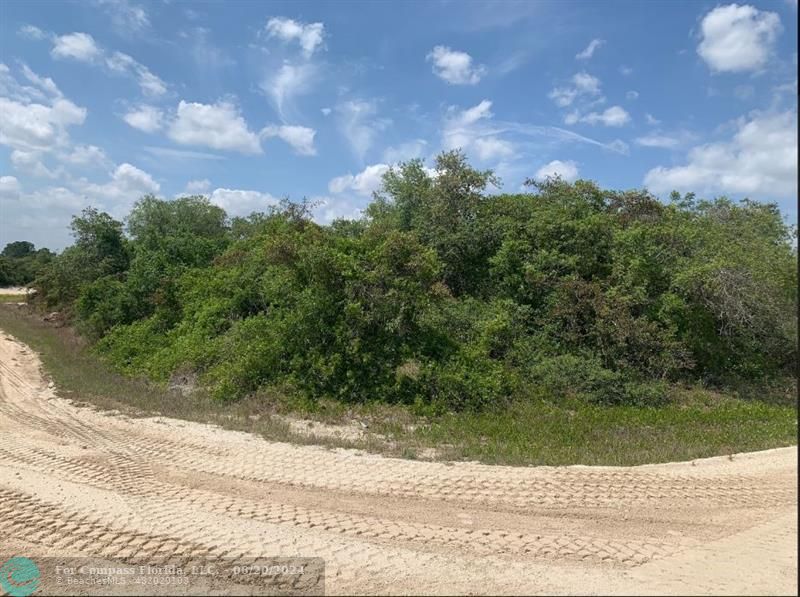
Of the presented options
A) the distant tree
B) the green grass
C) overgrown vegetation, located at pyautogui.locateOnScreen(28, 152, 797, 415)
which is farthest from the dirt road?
the distant tree

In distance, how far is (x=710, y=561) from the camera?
4.62 meters

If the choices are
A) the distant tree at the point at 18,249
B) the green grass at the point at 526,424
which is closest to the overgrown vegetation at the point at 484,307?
the green grass at the point at 526,424

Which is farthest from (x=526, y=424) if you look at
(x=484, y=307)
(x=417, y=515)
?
(x=484, y=307)

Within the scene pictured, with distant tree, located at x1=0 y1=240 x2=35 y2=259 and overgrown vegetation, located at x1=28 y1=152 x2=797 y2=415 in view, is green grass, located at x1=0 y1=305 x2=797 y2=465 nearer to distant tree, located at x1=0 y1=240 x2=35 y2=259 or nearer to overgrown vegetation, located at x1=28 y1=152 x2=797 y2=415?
overgrown vegetation, located at x1=28 y1=152 x2=797 y2=415

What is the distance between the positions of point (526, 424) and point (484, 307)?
6.11 meters

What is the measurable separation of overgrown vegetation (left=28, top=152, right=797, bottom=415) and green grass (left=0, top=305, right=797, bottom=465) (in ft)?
1.90

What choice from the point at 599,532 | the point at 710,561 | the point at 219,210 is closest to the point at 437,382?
the point at 599,532

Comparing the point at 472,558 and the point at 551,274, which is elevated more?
the point at 551,274

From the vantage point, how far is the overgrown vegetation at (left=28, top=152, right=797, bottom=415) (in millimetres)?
12688

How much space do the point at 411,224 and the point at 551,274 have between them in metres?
6.26

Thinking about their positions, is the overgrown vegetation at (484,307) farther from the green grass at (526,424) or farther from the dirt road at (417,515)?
the dirt road at (417,515)

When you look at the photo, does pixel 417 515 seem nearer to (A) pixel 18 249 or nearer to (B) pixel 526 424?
(B) pixel 526 424

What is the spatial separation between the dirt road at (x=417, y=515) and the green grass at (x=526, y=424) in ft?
2.26

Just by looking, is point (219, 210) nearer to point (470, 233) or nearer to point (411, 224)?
point (411, 224)
